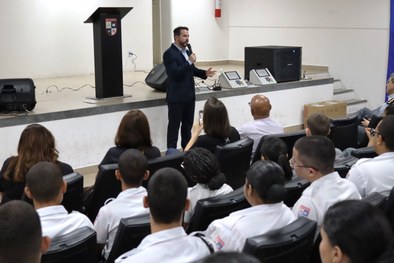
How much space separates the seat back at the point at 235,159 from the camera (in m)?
3.72

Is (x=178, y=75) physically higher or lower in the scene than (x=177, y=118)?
higher

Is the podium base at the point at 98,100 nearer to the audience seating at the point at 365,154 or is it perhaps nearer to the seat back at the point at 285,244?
the audience seating at the point at 365,154

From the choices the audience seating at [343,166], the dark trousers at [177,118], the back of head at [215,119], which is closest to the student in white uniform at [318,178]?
the audience seating at [343,166]

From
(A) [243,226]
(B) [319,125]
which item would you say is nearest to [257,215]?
(A) [243,226]

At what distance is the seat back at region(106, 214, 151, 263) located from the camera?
222 centimetres

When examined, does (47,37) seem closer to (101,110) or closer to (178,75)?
(101,110)

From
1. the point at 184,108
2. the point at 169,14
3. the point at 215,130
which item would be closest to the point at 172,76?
the point at 184,108

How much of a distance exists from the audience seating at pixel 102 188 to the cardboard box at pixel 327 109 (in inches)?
193

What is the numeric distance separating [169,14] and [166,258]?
30.6 feet

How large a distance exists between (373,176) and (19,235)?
1.97 m

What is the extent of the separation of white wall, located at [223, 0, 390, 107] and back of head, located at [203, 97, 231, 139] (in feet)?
19.0

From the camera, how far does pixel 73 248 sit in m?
2.04

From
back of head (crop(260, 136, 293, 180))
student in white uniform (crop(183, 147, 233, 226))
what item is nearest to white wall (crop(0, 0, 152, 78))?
back of head (crop(260, 136, 293, 180))

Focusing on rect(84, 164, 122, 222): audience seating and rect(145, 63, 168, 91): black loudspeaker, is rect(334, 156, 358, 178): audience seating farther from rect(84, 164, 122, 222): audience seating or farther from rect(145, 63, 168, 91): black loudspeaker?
rect(145, 63, 168, 91): black loudspeaker
